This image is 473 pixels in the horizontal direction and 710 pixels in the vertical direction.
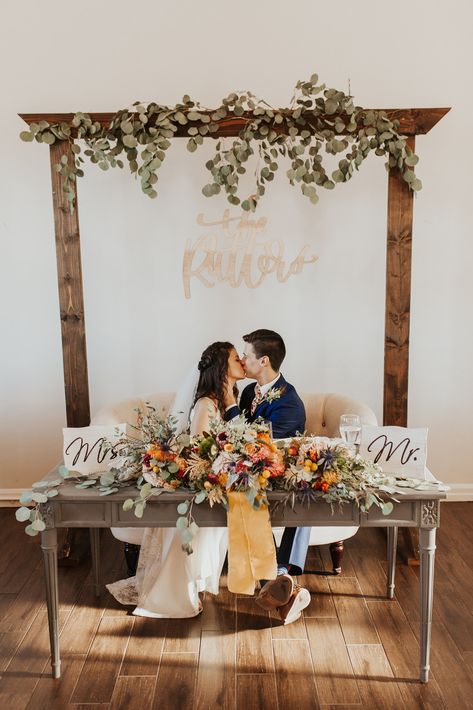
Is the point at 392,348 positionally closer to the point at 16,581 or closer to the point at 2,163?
the point at 16,581

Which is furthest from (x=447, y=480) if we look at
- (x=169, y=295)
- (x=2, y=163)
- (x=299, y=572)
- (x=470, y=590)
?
(x=2, y=163)

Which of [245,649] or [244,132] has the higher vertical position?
[244,132]

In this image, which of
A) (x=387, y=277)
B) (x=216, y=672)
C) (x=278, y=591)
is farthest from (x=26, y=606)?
(x=387, y=277)

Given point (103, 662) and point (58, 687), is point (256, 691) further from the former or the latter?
point (58, 687)

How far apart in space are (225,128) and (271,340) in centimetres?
105

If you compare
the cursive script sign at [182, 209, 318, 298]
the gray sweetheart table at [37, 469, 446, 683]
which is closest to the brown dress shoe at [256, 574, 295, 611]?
the gray sweetheart table at [37, 469, 446, 683]

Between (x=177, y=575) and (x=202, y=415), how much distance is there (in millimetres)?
683

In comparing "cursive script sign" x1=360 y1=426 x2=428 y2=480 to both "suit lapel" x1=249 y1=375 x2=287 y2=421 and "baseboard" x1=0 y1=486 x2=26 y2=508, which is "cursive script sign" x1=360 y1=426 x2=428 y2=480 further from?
"baseboard" x1=0 y1=486 x2=26 y2=508

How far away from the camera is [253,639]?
8.47 feet

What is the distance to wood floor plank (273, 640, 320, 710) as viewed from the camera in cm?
222

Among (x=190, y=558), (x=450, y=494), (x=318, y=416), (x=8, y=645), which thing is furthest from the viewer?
(x=450, y=494)

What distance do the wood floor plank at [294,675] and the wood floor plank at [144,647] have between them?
0.46m

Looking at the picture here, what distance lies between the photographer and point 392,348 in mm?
3291

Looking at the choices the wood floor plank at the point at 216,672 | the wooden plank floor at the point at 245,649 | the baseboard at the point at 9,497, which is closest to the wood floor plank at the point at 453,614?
the wooden plank floor at the point at 245,649
